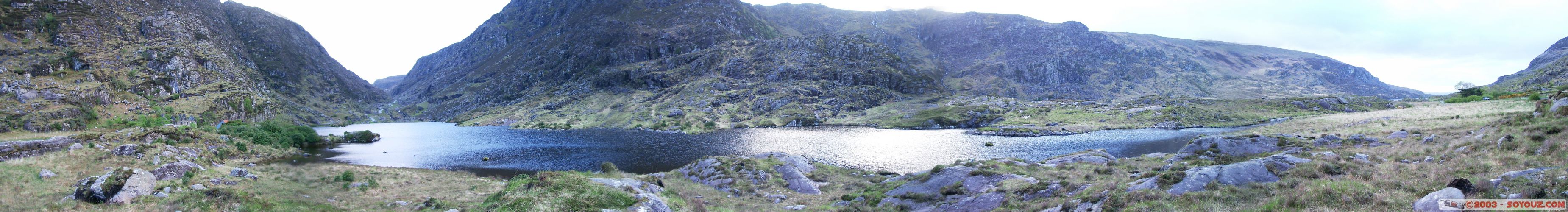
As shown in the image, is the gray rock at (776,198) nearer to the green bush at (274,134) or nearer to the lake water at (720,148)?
the lake water at (720,148)

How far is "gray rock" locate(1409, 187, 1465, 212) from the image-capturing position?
12695 millimetres

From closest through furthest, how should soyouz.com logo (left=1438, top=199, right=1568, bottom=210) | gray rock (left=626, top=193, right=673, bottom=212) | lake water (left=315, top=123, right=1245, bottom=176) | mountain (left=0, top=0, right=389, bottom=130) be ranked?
soyouz.com logo (left=1438, top=199, right=1568, bottom=210), gray rock (left=626, top=193, right=673, bottom=212), lake water (left=315, top=123, right=1245, bottom=176), mountain (left=0, top=0, right=389, bottom=130)

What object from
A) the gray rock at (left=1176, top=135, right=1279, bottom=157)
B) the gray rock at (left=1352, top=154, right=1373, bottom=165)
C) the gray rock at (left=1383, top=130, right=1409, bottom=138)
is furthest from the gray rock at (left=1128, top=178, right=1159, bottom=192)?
the gray rock at (left=1383, top=130, right=1409, bottom=138)

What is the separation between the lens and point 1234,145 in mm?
47000

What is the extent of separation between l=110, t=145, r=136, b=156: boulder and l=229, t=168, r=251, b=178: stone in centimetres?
1149

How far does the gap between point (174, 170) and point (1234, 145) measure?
8442cm

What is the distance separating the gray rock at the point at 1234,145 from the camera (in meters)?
44.7

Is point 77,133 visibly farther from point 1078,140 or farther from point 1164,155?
point 1078,140

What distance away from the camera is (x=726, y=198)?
130ft

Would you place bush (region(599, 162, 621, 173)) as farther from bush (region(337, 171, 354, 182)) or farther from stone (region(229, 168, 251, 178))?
stone (region(229, 168, 251, 178))

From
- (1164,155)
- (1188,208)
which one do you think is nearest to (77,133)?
(1188,208)

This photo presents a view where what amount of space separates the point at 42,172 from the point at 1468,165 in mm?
70780

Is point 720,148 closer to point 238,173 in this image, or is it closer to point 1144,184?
point 238,173

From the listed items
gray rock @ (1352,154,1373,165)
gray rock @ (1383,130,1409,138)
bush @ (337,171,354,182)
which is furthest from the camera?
bush @ (337,171,354,182)
